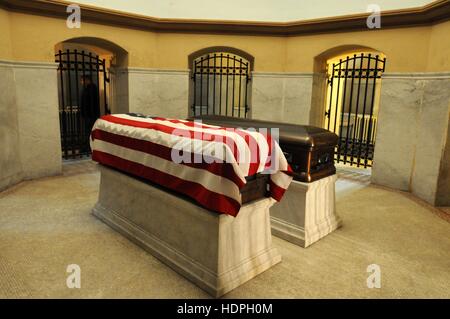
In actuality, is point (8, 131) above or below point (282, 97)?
below

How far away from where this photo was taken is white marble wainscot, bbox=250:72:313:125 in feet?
24.0

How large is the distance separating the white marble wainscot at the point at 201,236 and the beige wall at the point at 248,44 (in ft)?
11.6

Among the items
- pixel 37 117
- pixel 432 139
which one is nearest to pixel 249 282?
pixel 432 139

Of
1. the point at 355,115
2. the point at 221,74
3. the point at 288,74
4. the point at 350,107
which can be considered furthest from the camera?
the point at 355,115

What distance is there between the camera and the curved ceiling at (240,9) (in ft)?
22.5

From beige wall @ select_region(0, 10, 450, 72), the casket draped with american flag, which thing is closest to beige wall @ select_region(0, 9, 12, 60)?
beige wall @ select_region(0, 10, 450, 72)

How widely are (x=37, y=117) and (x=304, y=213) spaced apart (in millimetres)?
4766

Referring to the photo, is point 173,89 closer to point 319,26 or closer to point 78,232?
point 319,26

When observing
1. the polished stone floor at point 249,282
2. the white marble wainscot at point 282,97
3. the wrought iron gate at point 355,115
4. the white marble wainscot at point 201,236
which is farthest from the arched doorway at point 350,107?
the white marble wainscot at point 201,236

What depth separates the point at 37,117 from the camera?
5949 mm

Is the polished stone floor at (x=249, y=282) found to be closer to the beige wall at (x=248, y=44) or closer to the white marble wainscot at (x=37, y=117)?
the white marble wainscot at (x=37, y=117)

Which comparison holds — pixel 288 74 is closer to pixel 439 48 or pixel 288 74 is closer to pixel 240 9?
pixel 240 9

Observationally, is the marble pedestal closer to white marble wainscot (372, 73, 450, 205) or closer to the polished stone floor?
the polished stone floor

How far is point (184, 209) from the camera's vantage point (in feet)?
10.1
